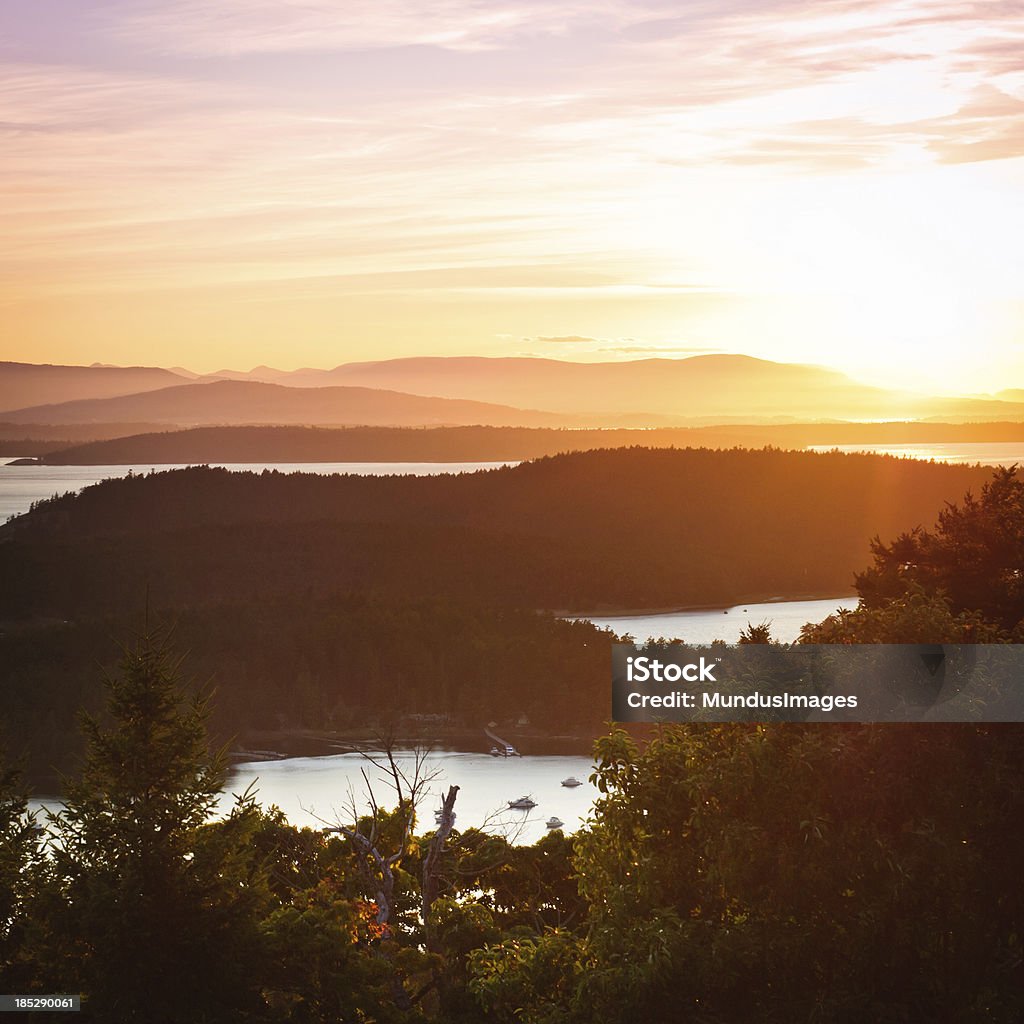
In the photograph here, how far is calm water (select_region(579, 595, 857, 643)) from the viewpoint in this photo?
112m

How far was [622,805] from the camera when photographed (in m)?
11.2

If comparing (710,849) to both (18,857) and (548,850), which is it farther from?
(548,850)

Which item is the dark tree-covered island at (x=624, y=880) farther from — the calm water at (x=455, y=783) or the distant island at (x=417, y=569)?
the distant island at (x=417, y=569)

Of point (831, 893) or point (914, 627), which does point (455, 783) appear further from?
point (831, 893)

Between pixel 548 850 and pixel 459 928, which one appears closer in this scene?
pixel 459 928

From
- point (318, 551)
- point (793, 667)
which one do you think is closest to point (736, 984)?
point (793, 667)

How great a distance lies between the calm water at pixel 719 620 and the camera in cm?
11175

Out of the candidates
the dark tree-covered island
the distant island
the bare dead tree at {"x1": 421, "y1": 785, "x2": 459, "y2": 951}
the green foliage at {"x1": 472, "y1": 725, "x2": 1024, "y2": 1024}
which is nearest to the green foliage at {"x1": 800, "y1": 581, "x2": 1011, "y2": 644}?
the dark tree-covered island

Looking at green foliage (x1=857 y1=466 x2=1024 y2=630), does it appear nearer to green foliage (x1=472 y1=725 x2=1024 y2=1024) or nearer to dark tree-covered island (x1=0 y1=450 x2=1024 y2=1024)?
dark tree-covered island (x1=0 y1=450 x2=1024 y2=1024)

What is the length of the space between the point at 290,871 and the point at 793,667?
1171 cm

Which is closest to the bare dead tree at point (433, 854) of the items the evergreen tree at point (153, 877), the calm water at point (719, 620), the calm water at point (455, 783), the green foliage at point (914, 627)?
the evergreen tree at point (153, 877)

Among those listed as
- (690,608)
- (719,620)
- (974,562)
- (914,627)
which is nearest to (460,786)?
(974,562)

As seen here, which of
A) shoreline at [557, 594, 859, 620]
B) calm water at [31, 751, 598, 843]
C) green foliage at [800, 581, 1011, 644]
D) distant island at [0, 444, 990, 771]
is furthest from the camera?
shoreline at [557, 594, 859, 620]

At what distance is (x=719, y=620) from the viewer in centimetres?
13150
